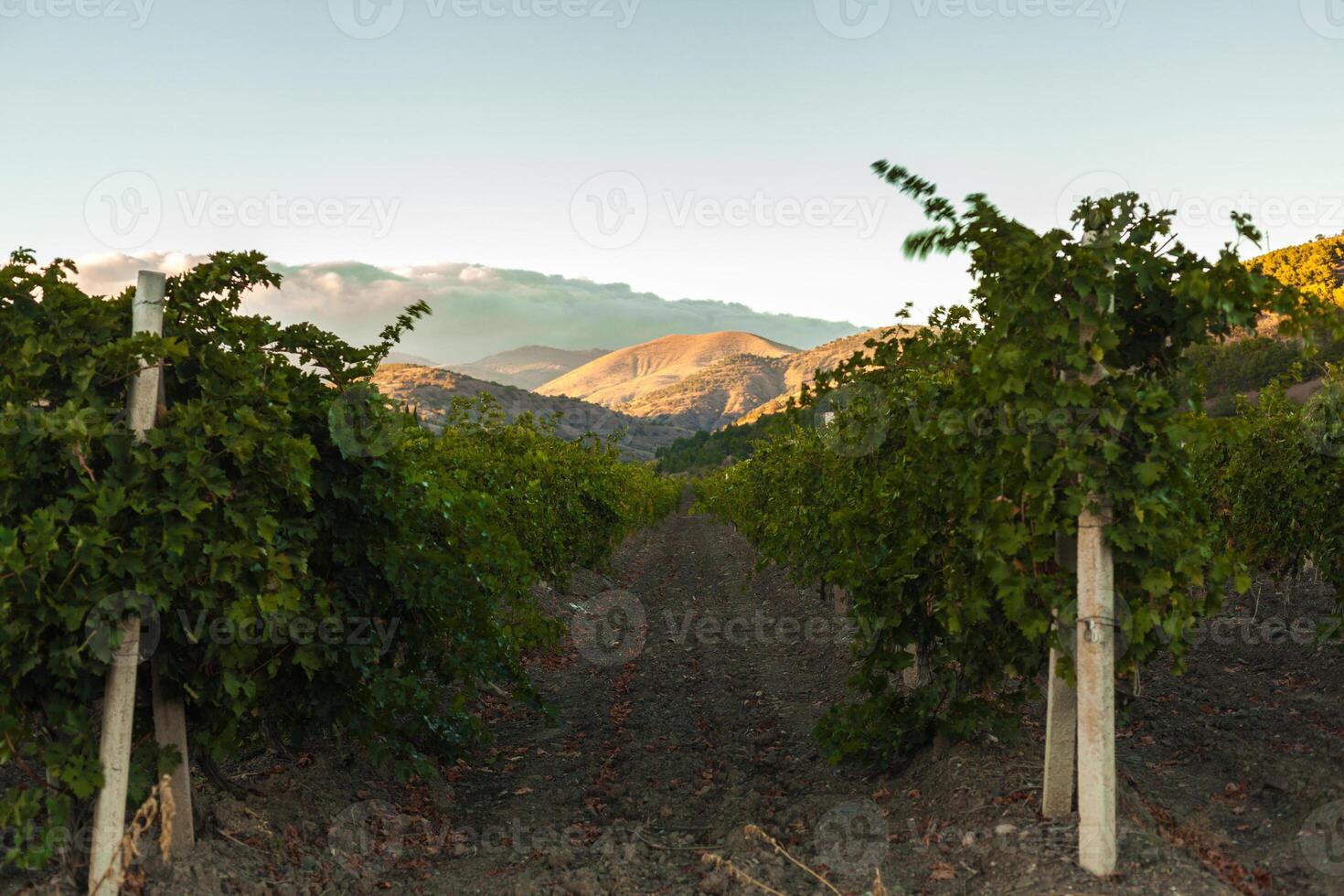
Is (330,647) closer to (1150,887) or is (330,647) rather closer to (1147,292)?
(1150,887)

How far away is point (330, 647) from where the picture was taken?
4.86 m

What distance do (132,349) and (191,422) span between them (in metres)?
0.39

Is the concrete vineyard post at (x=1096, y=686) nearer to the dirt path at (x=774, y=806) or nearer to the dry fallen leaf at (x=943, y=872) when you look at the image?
the dirt path at (x=774, y=806)

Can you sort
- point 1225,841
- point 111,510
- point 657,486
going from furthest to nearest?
point 657,486, point 1225,841, point 111,510

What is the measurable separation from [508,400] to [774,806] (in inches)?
4818

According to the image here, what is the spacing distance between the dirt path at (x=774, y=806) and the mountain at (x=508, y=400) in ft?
229

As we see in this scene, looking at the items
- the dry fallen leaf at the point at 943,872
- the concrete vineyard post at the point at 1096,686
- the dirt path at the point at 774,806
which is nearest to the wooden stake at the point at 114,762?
the dirt path at the point at 774,806

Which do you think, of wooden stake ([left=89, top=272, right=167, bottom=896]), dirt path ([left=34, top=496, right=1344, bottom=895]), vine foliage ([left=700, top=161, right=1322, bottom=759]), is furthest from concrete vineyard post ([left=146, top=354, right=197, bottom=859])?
vine foliage ([left=700, top=161, right=1322, bottom=759])

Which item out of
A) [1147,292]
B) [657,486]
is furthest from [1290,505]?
[657,486]

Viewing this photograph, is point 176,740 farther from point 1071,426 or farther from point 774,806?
point 1071,426

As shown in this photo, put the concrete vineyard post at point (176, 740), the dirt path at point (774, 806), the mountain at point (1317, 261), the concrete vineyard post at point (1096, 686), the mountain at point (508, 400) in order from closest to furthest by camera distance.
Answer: the concrete vineyard post at point (1096, 686)
the concrete vineyard post at point (176, 740)
the dirt path at point (774, 806)
the mountain at point (1317, 261)
the mountain at point (508, 400)

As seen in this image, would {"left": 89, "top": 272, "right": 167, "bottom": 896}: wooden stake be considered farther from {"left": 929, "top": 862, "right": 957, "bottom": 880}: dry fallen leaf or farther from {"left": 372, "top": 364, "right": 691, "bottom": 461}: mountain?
{"left": 372, "top": 364, "right": 691, "bottom": 461}: mountain

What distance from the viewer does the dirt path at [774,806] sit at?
4465 mm

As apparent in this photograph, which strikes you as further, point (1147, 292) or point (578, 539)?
point (578, 539)
